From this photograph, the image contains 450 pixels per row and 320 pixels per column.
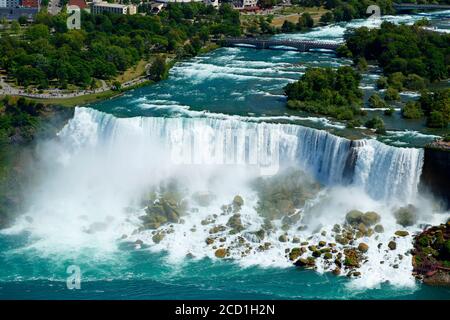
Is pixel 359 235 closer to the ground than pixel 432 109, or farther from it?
closer to the ground

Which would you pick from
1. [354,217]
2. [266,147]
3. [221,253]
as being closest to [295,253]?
[221,253]

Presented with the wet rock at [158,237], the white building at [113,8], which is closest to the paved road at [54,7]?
the white building at [113,8]

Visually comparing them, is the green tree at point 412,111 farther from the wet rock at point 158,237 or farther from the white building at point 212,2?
the white building at point 212,2

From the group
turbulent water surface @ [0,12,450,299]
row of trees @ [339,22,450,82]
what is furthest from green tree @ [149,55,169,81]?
row of trees @ [339,22,450,82]

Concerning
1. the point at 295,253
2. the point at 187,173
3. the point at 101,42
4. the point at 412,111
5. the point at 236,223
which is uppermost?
the point at 101,42

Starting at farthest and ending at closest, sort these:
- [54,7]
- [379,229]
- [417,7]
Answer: [54,7] < [417,7] < [379,229]

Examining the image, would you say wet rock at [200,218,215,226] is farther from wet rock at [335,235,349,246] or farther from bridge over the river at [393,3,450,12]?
bridge over the river at [393,3,450,12]

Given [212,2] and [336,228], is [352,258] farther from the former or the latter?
[212,2]
